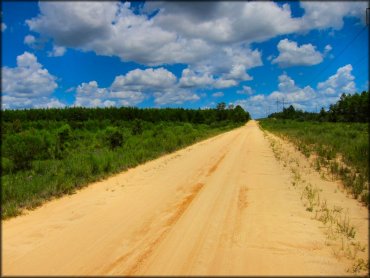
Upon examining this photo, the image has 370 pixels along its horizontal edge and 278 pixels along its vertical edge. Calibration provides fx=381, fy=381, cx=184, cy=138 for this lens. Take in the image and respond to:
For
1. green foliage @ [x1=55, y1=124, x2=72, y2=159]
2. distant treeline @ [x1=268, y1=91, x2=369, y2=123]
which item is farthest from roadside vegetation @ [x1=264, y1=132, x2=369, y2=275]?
distant treeline @ [x1=268, y1=91, x2=369, y2=123]

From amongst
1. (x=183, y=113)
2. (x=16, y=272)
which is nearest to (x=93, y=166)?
(x=16, y=272)

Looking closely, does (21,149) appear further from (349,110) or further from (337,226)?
(349,110)

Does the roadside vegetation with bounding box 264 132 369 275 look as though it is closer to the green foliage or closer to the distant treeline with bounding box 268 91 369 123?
the green foliage

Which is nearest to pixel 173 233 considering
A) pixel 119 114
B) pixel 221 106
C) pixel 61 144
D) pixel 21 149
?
pixel 21 149

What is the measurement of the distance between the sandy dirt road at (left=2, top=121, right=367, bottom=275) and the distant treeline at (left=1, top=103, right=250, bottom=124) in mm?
65628

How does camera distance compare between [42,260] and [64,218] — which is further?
[64,218]

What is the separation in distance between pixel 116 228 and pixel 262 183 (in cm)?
590

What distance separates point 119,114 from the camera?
93375mm

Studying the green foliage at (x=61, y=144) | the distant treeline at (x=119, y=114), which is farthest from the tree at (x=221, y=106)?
the green foliage at (x=61, y=144)

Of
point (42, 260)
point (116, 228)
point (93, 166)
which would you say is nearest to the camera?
point (42, 260)

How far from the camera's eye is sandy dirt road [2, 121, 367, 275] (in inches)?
208

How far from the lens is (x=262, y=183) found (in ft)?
38.6

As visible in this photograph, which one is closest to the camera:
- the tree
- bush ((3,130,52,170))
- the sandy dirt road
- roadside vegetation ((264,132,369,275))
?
the sandy dirt road

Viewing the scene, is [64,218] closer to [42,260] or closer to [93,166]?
[42,260]
